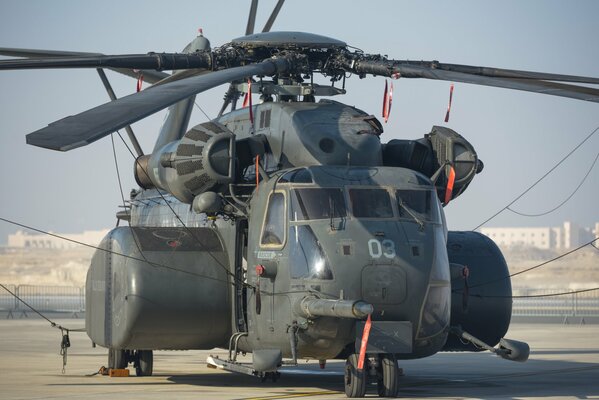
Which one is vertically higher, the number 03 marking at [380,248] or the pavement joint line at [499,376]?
the number 03 marking at [380,248]

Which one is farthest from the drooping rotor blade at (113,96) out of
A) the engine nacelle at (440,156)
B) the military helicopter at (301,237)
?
the engine nacelle at (440,156)

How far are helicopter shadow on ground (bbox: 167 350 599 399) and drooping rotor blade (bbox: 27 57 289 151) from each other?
16.2ft

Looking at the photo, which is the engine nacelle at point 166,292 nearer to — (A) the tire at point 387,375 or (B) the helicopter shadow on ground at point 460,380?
(B) the helicopter shadow on ground at point 460,380

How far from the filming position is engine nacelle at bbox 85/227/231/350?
19109 mm

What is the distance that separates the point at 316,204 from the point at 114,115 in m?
4.42

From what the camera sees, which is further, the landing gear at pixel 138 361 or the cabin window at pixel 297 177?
the landing gear at pixel 138 361

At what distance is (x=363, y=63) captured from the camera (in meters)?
19.5

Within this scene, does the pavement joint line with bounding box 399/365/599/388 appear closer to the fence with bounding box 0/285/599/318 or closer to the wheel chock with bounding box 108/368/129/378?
the wheel chock with bounding box 108/368/129/378

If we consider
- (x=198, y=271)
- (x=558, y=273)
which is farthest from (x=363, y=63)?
(x=558, y=273)

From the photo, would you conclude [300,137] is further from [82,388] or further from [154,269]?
[82,388]

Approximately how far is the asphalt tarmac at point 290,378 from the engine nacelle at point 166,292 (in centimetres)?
81

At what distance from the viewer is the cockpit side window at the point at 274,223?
17.9 metres

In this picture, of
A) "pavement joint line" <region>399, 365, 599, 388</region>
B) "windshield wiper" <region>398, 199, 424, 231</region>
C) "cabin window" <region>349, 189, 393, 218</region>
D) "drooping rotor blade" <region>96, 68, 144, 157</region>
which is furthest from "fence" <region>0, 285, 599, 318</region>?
"windshield wiper" <region>398, 199, 424, 231</region>

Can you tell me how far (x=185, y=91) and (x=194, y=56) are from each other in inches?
117
